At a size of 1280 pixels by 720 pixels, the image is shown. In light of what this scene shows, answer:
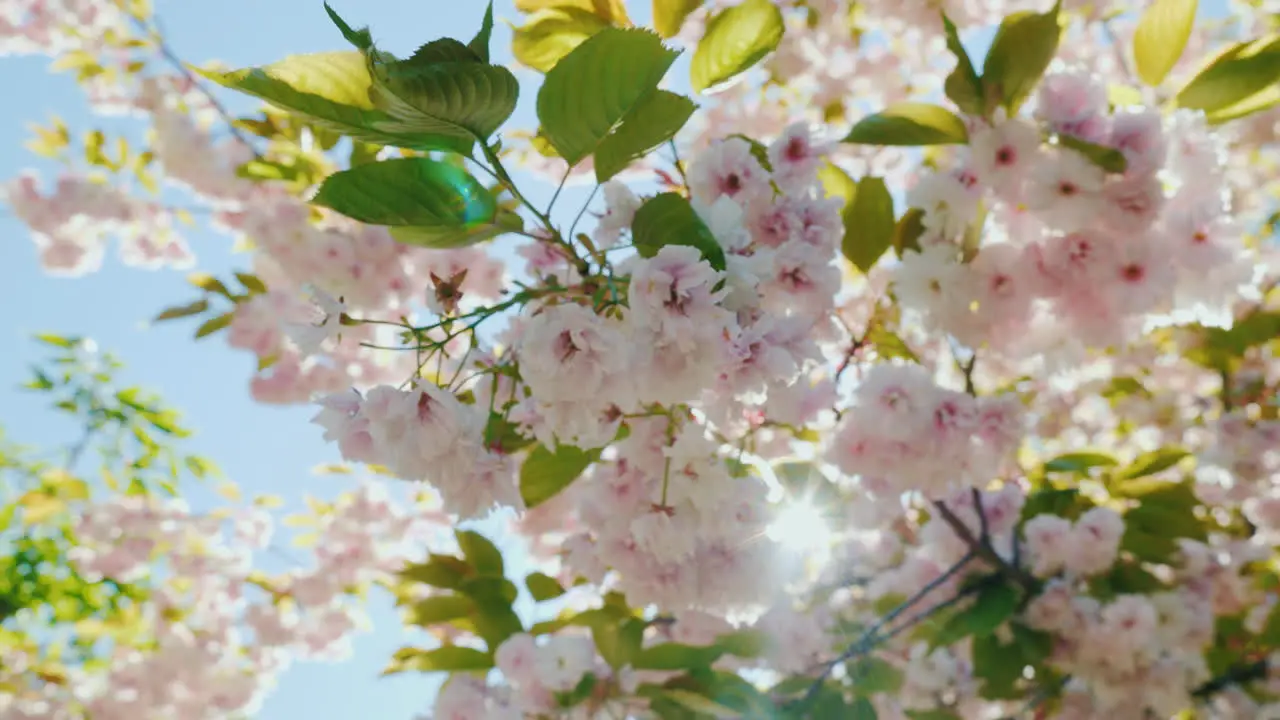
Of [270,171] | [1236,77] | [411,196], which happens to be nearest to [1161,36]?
[1236,77]

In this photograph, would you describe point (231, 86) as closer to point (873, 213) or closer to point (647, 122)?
point (647, 122)

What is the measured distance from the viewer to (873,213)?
134 centimetres

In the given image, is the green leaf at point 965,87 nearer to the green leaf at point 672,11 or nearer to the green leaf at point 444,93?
the green leaf at point 672,11

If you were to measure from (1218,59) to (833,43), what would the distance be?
2060mm

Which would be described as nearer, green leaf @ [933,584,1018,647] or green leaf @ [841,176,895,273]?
green leaf @ [841,176,895,273]

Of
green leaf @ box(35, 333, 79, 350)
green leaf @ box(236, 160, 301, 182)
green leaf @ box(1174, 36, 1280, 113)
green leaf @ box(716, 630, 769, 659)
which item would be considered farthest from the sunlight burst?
green leaf @ box(35, 333, 79, 350)

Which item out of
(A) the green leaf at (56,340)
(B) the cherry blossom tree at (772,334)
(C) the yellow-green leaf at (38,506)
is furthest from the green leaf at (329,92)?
(C) the yellow-green leaf at (38,506)

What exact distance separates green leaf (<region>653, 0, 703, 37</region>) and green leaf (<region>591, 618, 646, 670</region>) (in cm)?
99

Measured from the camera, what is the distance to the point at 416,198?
821 mm

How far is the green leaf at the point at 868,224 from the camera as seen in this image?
52.7 inches

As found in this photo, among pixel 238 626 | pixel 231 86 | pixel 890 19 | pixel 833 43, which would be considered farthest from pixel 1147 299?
pixel 238 626

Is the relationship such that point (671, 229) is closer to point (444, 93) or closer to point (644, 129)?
point (644, 129)

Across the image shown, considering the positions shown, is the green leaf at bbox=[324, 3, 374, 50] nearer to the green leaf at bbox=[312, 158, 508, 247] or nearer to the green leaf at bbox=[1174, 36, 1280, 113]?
the green leaf at bbox=[312, 158, 508, 247]

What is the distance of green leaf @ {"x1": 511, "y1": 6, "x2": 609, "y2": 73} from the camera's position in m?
1.15
